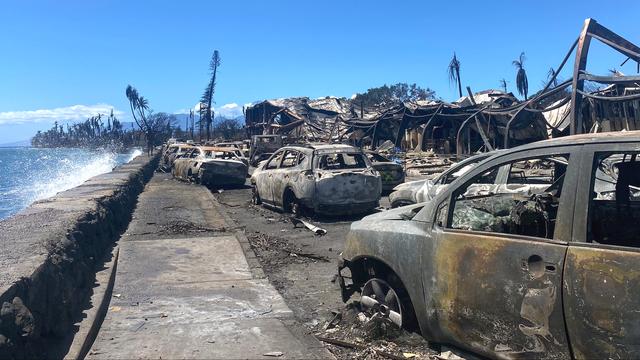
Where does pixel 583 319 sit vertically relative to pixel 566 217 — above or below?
below

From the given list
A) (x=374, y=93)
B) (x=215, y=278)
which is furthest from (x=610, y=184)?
(x=374, y=93)

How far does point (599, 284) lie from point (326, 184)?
8300mm

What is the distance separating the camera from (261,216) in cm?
1254

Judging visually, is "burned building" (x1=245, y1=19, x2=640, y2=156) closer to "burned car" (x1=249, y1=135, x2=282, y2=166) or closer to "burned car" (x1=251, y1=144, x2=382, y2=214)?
"burned car" (x1=249, y1=135, x2=282, y2=166)

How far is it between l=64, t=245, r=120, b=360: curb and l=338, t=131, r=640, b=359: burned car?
8.34 feet

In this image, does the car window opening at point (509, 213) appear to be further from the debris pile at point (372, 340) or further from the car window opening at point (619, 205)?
A: the debris pile at point (372, 340)

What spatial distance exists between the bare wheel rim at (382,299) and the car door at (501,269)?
23.5 inches

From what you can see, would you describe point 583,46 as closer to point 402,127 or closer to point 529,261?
point 402,127

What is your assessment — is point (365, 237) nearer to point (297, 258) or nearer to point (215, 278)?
point (215, 278)

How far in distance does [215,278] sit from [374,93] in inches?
2672

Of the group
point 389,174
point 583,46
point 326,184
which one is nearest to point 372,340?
point 326,184

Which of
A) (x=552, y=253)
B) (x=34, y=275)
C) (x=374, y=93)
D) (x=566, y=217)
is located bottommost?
(x=34, y=275)

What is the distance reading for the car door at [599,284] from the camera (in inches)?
109

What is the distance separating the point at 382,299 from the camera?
4746 millimetres
